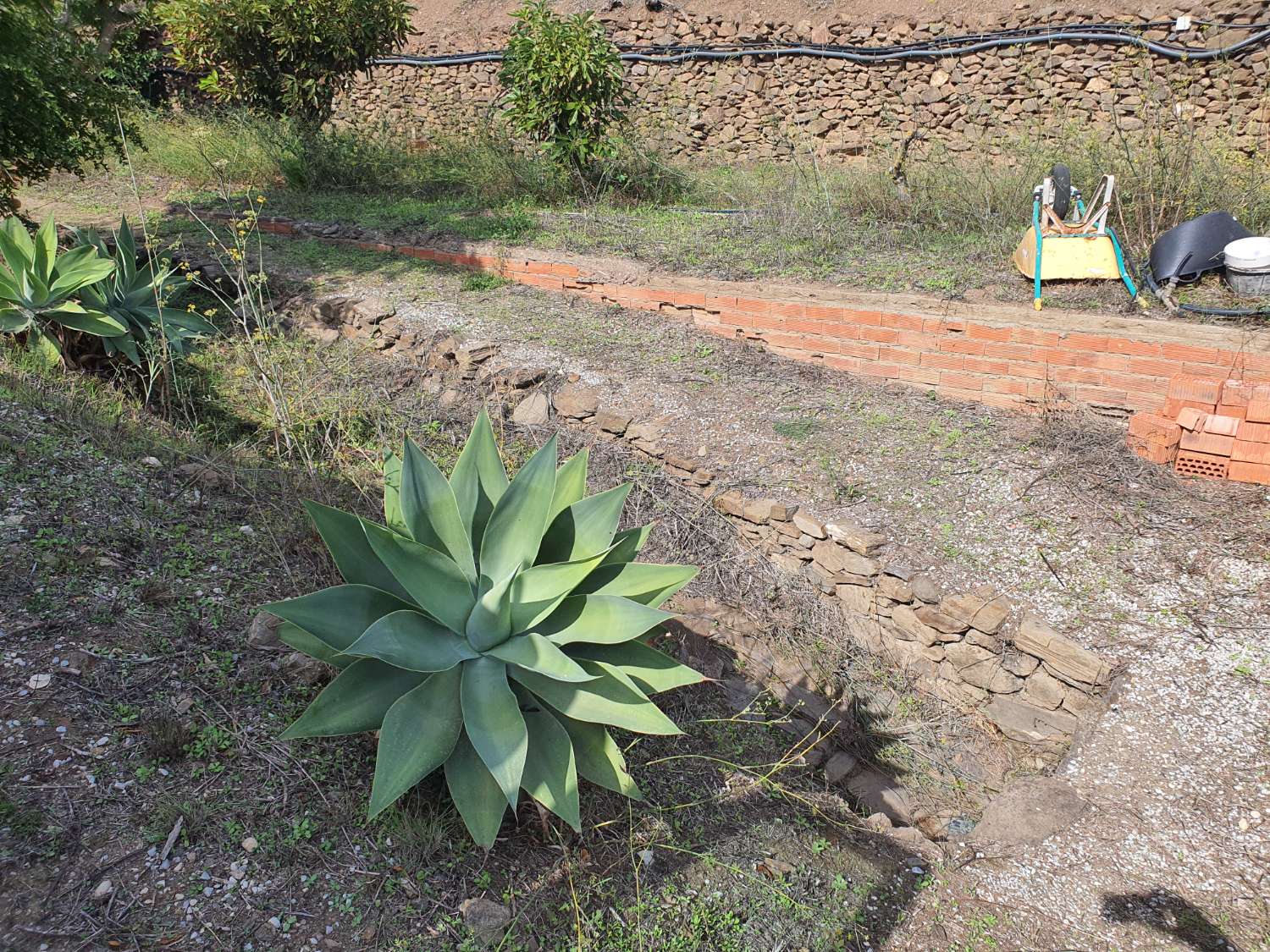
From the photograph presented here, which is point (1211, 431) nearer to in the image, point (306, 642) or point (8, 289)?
point (306, 642)

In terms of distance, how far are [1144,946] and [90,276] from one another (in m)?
5.97

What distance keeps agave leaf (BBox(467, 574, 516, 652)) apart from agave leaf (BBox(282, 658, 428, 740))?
18 cm

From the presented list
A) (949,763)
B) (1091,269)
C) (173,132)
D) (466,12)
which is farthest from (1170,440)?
(466,12)

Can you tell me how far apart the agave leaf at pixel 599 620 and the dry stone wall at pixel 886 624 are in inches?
61.6

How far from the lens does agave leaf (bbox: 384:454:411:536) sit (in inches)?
112

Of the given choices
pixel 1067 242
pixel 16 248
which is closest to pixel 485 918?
pixel 16 248

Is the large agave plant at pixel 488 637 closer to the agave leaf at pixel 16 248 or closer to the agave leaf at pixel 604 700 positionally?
the agave leaf at pixel 604 700

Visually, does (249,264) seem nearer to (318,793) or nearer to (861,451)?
(861,451)

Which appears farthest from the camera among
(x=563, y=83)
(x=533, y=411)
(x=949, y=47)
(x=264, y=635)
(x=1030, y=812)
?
(x=949, y=47)

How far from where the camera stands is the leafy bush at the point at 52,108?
5.82 meters

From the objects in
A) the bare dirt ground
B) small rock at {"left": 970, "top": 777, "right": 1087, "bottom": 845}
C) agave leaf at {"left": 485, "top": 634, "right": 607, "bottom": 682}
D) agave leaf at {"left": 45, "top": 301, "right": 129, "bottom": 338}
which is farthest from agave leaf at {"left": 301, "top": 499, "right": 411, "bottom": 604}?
agave leaf at {"left": 45, "top": 301, "right": 129, "bottom": 338}

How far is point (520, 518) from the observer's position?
106 inches

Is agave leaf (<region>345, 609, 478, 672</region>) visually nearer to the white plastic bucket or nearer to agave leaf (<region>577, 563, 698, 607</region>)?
agave leaf (<region>577, 563, 698, 607</region>)

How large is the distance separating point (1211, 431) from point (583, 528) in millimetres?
3908
